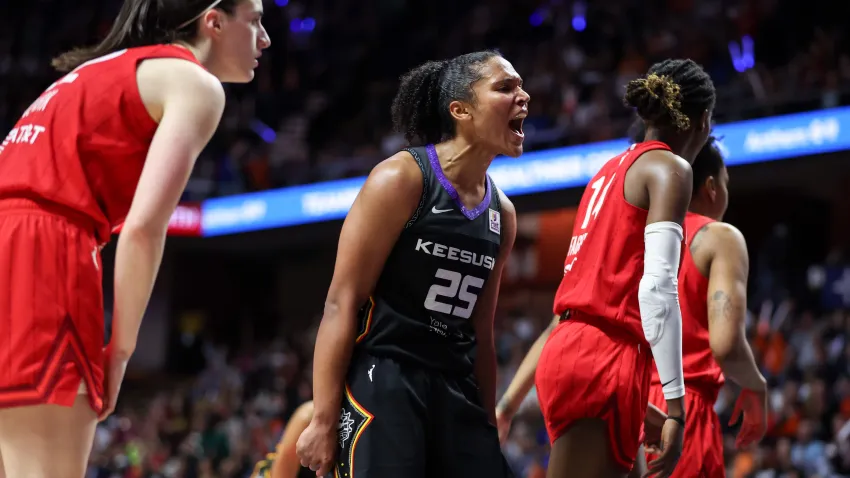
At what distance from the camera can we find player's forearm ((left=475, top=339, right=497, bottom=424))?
10.6 ft

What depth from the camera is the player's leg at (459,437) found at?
119 inches

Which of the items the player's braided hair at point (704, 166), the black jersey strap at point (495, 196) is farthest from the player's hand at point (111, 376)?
the player's braided hair at point (704, 166)

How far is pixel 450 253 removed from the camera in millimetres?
3096

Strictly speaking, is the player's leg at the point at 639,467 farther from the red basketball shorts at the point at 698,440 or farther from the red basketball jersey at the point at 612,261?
the red basketball jersey at the point at 612,261

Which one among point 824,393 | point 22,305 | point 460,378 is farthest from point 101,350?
point 824,393

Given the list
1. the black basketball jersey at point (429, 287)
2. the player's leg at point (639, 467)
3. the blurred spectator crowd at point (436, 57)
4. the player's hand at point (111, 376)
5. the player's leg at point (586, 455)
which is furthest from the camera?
the blurred spectator crowd at point (436, 57)

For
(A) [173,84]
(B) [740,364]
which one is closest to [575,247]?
(B) [740,364]

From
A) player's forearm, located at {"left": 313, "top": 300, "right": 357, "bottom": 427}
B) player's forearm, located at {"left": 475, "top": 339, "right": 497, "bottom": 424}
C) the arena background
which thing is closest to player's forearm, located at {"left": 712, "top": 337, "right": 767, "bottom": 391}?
player's forearm, located at {"left": 475, "top": 339, "right": 497, "bottom": 424}

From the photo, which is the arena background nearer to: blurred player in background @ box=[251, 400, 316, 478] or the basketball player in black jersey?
blurred player in background @ box=[251, 400, 316, 478]

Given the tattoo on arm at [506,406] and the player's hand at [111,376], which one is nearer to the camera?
the player's hand at [111,376]

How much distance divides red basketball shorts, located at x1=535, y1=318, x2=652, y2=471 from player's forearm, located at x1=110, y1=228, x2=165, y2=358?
56.6 inches

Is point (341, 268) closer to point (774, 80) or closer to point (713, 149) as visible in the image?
point (713, 149)

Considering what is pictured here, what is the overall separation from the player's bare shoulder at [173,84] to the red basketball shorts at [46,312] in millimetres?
321

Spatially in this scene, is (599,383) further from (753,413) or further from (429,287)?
(753,413)
